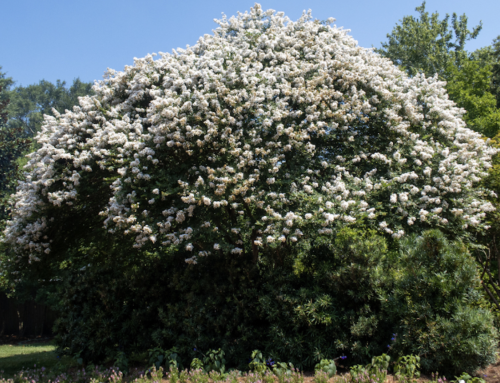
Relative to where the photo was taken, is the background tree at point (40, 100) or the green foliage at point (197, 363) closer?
the green foliage at point (197, 363)

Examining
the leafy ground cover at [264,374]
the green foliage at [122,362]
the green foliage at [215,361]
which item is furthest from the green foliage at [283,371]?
the green foliage at [122,362]

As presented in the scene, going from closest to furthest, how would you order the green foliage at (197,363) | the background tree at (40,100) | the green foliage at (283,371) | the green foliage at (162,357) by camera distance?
1. the green foliage at (283,371)
2. the green foliage at (197,363)
3. the green foliage at (162,357)
4. the background tree at (40,100)

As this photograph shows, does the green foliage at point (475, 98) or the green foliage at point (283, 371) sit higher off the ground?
the green foliage at point (475, 98)

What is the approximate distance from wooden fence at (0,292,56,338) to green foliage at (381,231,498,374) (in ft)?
59.6

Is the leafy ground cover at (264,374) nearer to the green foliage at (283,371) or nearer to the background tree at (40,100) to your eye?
the green foliage at (283,371)

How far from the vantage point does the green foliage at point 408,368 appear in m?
4.89

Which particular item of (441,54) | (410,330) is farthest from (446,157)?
(441,54)

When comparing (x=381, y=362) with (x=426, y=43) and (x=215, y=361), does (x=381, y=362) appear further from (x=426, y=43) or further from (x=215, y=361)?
(x=426, y=43)

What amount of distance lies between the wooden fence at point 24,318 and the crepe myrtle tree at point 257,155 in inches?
476

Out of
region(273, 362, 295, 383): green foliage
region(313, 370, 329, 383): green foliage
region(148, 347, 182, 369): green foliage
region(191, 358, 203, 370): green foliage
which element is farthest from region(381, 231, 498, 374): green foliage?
region(148, 347, 182, 369): green foliage

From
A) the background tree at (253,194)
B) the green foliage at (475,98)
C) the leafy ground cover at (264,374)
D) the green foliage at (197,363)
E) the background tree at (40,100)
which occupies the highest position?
the background tree at (40,100)

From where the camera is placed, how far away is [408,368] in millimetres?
4992

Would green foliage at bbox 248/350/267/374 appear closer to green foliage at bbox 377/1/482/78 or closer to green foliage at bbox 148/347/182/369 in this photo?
green foliage at bbox 148/347/182/369

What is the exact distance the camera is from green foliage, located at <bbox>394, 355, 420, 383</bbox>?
489 centimetres
